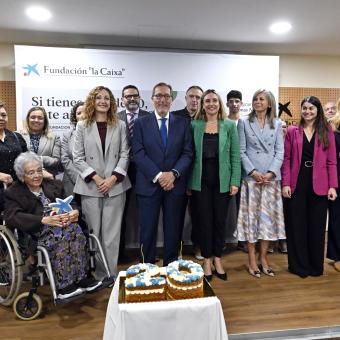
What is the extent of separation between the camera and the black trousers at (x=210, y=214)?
2848mm

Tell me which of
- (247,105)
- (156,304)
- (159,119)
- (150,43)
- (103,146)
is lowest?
(156,304)

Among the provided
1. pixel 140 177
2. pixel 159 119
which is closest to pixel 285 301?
pixel 140 177

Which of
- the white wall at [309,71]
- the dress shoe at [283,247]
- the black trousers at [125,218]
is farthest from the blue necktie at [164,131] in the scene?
the white wall at [309,71]

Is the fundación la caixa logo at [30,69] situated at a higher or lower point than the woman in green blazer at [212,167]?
higher

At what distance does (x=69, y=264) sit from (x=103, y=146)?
0.92 metres

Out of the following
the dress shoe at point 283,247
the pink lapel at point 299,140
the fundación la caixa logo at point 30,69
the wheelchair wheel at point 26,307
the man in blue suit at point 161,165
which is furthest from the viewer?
the fundación la caixa logo at point 30,69

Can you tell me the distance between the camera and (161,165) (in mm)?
2762

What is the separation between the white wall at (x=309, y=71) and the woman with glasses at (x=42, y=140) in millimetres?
3677

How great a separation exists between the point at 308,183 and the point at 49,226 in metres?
2.01

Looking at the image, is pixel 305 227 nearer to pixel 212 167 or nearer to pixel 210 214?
pixel 210 214

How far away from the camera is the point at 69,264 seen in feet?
7.72

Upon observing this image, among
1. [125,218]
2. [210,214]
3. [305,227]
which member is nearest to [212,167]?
[210,214]

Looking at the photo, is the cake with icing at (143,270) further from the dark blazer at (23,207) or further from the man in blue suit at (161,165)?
the man in blue suit at (161,165)

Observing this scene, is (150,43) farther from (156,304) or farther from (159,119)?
(156,304)
